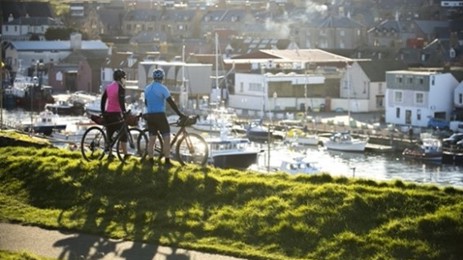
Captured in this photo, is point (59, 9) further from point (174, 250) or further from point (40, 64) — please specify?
point (174, 250)

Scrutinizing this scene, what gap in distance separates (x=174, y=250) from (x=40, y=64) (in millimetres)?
41409

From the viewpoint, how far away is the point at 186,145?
7.89 metres

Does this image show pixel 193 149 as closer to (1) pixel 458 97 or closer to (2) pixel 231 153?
(2) pixel 231 153

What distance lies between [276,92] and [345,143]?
894 centimetres

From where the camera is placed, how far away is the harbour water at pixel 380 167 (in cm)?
2267

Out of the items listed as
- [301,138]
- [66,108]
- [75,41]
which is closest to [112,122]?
[301,138]

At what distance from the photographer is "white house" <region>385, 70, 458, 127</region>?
3191 centimetres

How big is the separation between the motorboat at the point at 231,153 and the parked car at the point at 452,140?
533 cm

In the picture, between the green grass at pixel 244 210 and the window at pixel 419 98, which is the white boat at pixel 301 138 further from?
the green grass at pixel 244 210

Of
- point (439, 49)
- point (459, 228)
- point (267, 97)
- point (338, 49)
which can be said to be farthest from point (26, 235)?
point (338, 49)

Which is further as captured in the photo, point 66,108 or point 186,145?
point 66,108

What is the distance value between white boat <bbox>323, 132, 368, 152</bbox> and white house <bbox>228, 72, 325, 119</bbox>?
7.45 metres

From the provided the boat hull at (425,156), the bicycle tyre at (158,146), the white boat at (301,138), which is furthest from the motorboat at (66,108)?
the bicycle tyre at (158,146)

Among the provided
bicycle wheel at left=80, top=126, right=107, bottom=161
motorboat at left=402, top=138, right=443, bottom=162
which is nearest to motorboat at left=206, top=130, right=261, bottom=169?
motorboat at left=402, top=138, right=443, bottom=162
